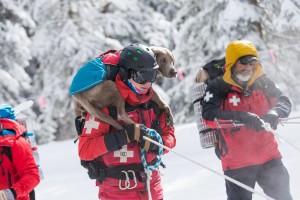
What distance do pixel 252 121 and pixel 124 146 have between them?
3.51 feet

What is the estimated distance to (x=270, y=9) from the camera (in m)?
13.9

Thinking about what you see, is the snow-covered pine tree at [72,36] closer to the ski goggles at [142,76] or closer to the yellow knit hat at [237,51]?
the yellow knit hat at [237,51]

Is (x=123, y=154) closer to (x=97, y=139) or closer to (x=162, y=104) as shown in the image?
(x=97, y=139)

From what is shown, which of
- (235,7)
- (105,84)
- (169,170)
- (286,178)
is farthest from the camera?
(235,7)

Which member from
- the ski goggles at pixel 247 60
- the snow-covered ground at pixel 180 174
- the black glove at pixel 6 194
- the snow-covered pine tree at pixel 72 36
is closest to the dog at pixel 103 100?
the black glove at pixel 6 194

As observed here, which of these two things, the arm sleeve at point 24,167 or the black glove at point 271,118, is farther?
the black glove at point 271,118

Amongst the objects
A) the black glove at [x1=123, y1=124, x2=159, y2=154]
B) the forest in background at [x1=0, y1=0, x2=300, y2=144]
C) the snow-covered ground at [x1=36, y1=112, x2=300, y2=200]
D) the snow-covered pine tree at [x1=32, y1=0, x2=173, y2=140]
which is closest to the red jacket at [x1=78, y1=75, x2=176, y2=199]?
the black glove at [x1=123, y1=124, x2=159, y2=154]

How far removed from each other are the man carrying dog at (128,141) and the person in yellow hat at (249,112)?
85 centimetres

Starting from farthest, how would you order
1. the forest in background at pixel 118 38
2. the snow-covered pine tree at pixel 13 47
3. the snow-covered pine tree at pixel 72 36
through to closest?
1. the snow-covered pine tree at pixel 72 36
2. the snow-covered pine tree at pixel 13 47
3. the forest in background at pixel 118 38

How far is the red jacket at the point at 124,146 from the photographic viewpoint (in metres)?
3.37

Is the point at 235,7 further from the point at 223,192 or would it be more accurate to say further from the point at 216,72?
the point at 216,72

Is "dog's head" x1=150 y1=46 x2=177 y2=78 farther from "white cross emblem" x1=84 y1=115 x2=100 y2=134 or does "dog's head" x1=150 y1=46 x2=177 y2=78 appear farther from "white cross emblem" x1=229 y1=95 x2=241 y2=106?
"white cross emblem" x1=229 y1=95 x2=241 y2=106

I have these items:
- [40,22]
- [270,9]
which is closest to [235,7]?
[270,9]

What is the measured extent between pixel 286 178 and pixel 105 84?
174 cm
